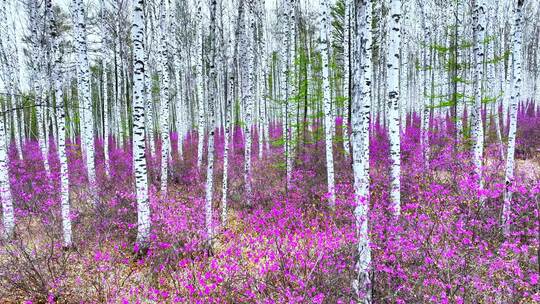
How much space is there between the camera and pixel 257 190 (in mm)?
10391

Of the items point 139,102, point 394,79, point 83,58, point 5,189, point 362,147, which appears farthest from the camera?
point 83,58

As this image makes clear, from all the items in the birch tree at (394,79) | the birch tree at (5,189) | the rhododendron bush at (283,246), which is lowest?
the rhododendron bush at (283,246)

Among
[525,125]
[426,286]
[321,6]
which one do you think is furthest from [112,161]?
[525,125]

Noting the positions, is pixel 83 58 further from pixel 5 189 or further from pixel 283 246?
pixel 283 246

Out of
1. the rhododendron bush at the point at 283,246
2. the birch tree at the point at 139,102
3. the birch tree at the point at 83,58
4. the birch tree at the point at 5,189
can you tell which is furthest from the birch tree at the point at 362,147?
the birch tree at the point at 5,189

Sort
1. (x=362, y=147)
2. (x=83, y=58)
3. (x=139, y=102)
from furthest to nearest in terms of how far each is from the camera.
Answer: (x=83, y=58), (x=139, y=102), (x=362, y=147)

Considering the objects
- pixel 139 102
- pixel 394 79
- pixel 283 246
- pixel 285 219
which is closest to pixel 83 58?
pixel 139 102

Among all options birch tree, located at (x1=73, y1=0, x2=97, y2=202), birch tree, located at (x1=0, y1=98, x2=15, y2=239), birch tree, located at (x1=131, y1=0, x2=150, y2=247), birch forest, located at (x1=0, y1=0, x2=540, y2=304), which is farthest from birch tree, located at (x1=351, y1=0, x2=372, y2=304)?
birch tree, located at (x1=0, y1=98, x2=15, y2=239)

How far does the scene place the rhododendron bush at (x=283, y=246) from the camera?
14.5ft

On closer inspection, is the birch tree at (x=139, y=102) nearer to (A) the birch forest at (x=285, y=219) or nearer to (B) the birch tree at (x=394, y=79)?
(A) the birch forest at (x=285, y=219)

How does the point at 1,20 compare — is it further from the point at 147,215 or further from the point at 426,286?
the point at 426,286

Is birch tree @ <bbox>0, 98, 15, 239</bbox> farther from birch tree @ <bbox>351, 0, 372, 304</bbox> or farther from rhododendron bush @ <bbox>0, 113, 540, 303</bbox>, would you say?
birch tree @ <bbox>351, 0, 372, 304</bbox>

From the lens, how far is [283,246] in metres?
6.33

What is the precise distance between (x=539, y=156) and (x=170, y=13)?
1477 cm
